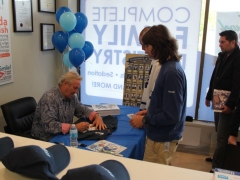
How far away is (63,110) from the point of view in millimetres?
2193

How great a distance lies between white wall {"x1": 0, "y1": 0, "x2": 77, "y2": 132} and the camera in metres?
2.77

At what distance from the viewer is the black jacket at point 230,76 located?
252 cm

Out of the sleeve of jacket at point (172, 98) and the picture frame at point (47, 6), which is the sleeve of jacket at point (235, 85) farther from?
the picture frame at point (47, 6)

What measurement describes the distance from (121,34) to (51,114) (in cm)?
196

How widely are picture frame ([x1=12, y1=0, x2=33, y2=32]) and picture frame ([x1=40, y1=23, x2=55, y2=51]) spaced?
0.77 ft

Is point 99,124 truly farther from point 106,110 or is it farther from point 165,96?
point 165,96

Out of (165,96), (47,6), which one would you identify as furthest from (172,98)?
(47,6)

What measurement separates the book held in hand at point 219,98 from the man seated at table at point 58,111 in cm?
134

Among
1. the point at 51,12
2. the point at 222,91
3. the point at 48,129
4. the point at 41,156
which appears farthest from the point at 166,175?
the point at 51,12

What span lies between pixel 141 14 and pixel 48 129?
2.22 meters

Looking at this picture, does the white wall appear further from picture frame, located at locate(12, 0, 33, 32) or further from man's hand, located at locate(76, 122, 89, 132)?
man's hand, located at locate(76, 122, 89, 132)

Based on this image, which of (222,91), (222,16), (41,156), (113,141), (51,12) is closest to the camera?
(41,156)

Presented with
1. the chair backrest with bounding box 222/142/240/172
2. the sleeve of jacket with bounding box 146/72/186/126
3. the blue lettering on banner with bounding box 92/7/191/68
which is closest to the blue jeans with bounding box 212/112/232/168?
the chair backrest with bounding box 222/142/240/172

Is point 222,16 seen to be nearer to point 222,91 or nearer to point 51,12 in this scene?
point 222,91
